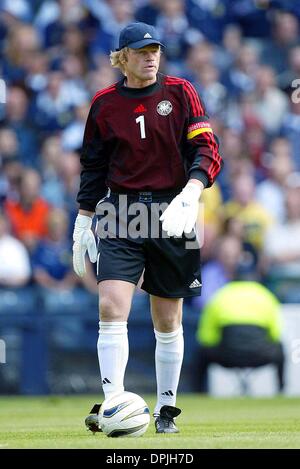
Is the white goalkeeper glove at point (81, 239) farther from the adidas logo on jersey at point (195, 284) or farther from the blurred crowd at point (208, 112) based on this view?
the blurred crowd at point (208, 112)

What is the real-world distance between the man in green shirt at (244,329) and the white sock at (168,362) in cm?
486

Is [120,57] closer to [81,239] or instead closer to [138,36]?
[138,36]

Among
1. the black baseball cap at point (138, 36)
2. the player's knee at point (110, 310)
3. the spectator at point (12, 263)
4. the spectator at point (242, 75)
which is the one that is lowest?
the spectator at point (12, 263)

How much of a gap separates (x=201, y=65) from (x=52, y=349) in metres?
4.48

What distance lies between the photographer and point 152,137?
7.19 metres

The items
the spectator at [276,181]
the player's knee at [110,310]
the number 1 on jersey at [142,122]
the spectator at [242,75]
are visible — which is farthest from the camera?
the spectator at [242,75]

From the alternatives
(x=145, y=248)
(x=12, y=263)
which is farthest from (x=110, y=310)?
(x=12, y=263)

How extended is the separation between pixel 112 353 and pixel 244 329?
18.3 ft

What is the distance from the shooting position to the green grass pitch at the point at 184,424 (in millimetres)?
6312

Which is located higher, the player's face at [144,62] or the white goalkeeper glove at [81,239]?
the player's face at [144,62]

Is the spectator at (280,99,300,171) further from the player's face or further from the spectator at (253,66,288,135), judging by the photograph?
the player's face

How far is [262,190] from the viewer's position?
14359mm

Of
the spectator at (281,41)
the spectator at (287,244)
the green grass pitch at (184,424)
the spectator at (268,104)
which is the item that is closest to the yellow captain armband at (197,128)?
the green grass pitch at (184,424)
